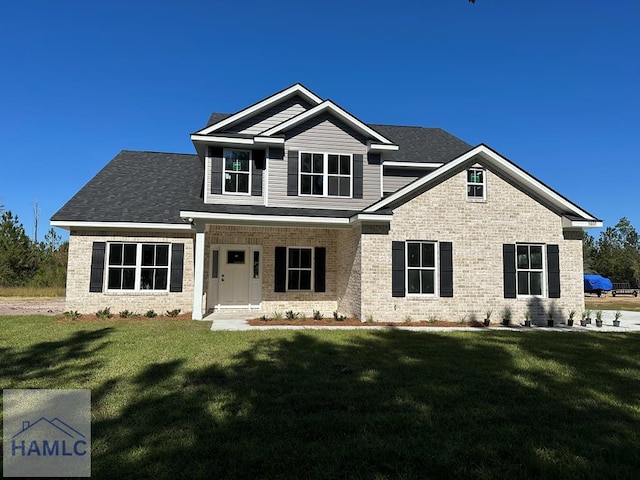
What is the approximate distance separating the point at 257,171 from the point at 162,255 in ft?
14.2

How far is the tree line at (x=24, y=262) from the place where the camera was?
27.3m

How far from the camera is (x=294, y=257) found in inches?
592

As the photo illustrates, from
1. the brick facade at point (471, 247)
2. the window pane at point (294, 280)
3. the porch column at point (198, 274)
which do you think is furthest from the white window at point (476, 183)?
the porch column at point (198, 274)

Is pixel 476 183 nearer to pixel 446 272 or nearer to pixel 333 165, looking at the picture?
pixel 446 272

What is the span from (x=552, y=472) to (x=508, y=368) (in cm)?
387

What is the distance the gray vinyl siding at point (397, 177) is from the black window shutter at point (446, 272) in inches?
160

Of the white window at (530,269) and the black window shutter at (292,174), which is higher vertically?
the black window shutter at (292,174)

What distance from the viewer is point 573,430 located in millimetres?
4344

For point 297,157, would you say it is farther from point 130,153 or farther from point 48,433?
point 48,433

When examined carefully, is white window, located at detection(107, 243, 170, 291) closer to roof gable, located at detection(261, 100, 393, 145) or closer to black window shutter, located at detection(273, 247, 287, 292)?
black window shutter, located at detection(273, 247, 287, 292)

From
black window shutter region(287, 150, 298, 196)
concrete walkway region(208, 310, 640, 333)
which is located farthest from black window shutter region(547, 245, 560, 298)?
black window shutter region(287, 150, 298, 196)

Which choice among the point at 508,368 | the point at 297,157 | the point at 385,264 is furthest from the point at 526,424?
the point at 297,157

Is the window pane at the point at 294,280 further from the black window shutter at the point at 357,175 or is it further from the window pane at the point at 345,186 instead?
the black window shutter at the point at 357,175

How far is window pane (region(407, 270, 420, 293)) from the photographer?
1288cm
